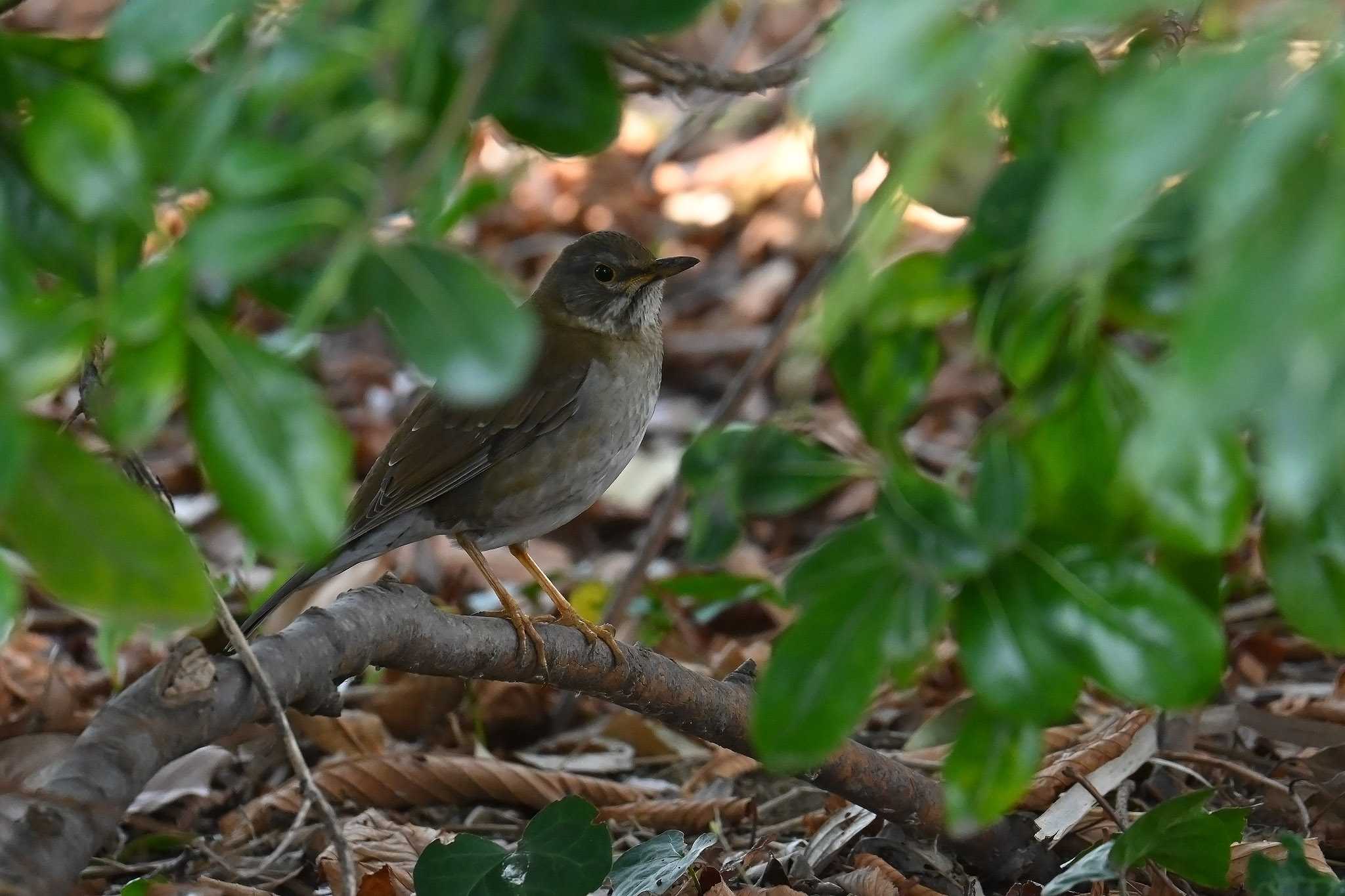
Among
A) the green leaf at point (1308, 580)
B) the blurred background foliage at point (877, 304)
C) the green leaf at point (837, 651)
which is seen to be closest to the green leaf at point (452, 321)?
the blurred background foliage at point (877, 304)

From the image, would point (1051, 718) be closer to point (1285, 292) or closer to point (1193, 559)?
point (1193, 559)

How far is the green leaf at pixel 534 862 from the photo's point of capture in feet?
9.22

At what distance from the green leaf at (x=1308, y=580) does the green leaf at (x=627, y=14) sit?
2.65 feet

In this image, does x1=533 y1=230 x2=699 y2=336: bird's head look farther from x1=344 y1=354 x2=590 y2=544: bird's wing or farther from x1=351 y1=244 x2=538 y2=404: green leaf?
x1=351 y1=244 x2=538 y2=404: green leaf

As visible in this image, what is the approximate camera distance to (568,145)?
5.68 feet

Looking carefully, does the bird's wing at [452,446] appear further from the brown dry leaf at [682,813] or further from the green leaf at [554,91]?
the green leaf at [554,91]

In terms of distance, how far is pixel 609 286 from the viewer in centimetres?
487

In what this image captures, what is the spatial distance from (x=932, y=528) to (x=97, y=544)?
809 millimetres

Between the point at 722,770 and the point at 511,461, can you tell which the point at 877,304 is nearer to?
the point at 511,461

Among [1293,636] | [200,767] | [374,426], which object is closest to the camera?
[200,767]

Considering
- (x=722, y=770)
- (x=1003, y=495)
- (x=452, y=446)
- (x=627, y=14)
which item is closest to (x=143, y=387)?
(x=627, y=14)

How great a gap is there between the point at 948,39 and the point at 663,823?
317 centimetres

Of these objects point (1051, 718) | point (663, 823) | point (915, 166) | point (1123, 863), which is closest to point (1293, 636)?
point (663, 823)

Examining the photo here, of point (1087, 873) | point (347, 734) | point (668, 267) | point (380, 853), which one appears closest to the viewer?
point (1087, 873)
